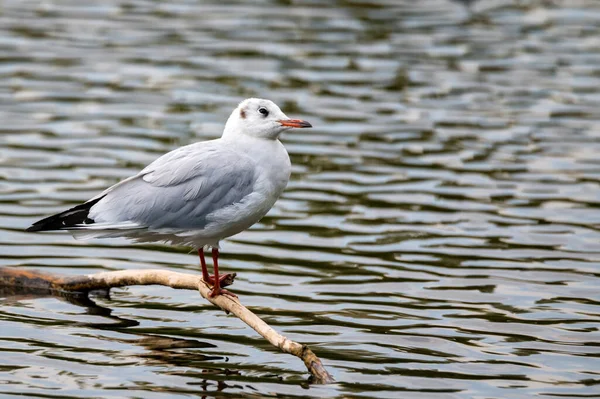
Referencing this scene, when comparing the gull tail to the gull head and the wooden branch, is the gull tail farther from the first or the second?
the gull head

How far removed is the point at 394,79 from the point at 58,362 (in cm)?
1030

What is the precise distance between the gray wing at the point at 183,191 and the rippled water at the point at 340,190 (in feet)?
3.34

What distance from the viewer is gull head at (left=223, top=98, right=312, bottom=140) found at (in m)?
8.41

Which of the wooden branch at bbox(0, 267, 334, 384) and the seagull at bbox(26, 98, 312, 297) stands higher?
the seagull at bbox(26, 98, 312, 297)

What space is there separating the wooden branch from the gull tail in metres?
0.74

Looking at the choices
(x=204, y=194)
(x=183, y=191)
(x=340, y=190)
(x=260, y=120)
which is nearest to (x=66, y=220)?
(x=183, y=191)

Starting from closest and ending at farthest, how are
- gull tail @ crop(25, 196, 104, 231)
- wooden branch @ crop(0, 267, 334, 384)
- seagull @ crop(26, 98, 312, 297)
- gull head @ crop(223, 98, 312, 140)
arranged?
wooden branch @ crop(0, 267, 334, 384), gull tail @ crop(25, 196, 104, 231), seagull @ crop(26, 98, 312, 297), gull head @ crop(223, 98, 312, 140)

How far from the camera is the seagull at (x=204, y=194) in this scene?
26.8ft

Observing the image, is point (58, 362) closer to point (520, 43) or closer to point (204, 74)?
point (204, 74)

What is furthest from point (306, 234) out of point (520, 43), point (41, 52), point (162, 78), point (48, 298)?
point (520, 43)

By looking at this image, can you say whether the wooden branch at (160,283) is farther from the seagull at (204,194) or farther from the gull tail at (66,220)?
the gull tail at (66,220)

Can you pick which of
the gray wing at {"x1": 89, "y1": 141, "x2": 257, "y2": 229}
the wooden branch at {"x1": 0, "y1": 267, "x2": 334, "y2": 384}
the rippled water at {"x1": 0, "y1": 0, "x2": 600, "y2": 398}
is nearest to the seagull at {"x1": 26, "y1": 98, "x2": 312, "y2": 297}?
the gray wing at {"x1": 89, "y1": 141, "x2": 257, "y2": 229}

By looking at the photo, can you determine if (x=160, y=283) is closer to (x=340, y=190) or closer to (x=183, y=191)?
(x=183, y=191)

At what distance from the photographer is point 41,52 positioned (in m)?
18.1
